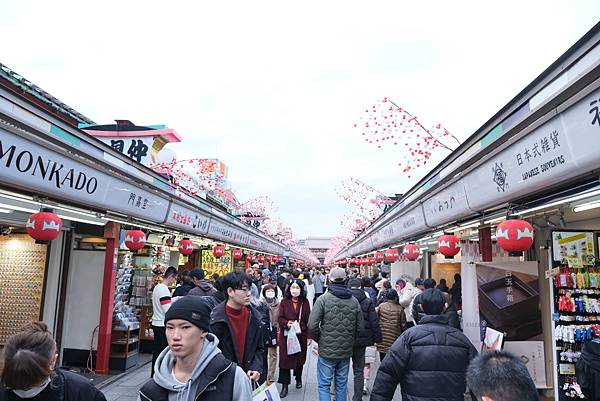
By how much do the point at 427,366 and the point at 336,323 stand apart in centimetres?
219

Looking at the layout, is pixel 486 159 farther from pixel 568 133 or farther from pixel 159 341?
pixel 159 341

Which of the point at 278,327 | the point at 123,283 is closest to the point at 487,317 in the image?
the point at 278,327

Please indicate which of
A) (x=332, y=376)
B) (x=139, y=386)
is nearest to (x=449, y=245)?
(x=332, y=376)

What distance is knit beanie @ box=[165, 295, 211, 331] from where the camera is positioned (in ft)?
8.41

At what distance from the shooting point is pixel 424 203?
8.35 metres

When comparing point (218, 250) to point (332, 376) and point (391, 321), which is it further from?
point (332, 376)

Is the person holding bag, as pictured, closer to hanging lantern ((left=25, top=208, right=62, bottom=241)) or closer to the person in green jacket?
the person in green jacket

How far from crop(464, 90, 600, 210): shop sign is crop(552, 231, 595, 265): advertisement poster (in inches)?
61.7

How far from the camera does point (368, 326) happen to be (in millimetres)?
6363

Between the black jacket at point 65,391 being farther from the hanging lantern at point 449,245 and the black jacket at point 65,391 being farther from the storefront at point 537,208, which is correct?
the hanging lantern at point 449,245

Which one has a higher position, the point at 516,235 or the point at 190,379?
the point at 516,235

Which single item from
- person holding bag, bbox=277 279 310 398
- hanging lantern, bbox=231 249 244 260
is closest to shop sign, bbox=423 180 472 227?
person holding bag, bbox=277 279 310 398

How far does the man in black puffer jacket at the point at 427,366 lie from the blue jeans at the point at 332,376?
2176 millimetres

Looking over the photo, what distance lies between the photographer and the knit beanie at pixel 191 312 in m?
2.56
